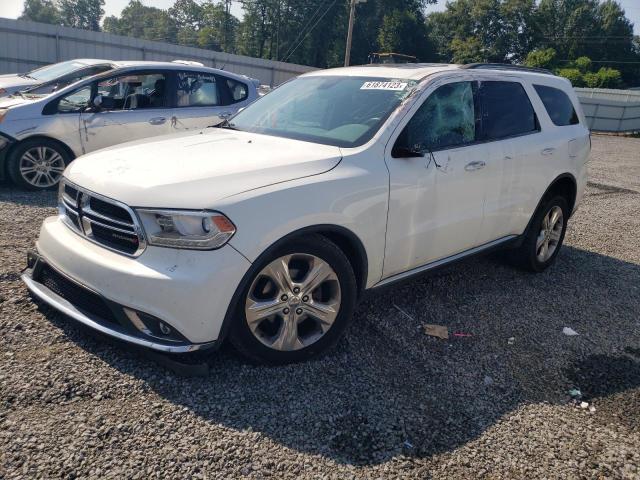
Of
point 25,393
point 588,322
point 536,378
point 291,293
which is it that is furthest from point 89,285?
point 588,322

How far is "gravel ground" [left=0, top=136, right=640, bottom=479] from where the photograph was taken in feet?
8.39

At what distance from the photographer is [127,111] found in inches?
292

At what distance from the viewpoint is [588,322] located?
14.7ft

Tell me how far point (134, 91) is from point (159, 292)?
5.54 metres

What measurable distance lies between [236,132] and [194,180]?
4.30 feet

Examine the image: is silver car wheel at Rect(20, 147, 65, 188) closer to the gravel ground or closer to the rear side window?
the gravel ground

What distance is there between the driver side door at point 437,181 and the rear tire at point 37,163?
4899 millimetres

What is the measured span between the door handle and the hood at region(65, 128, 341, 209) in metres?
1.14

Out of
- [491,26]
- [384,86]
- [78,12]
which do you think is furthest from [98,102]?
[78,12]

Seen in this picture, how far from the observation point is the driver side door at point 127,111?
7.23m

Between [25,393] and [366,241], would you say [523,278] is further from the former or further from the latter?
[25,393]

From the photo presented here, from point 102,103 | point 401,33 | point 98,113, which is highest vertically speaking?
point 401,33

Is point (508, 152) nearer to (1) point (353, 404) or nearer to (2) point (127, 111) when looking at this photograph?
(1) point (353, 404)

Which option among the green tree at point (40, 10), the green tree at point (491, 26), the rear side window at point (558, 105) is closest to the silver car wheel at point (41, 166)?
the rear side window at point (558, 105)
